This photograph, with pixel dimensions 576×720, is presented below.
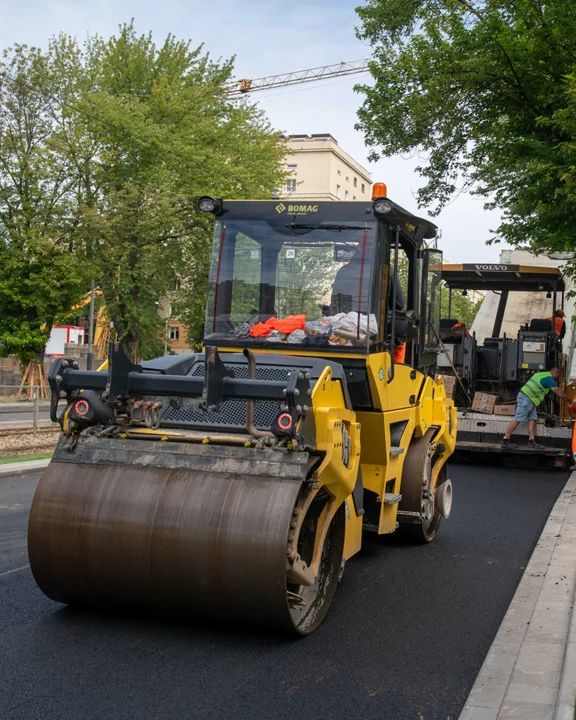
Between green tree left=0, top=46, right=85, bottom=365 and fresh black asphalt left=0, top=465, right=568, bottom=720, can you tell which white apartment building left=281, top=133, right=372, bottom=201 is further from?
fresh black asphalt left=0, top=465, right=568, bottom=720

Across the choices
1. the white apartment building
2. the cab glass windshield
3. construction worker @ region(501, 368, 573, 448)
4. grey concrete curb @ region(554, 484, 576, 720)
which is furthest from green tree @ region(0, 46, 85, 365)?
the white apartment building

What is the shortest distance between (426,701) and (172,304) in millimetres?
30418

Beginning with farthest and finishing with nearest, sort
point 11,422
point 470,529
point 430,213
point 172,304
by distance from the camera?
point 172,304, point 11,422, point 430,213, point 470,529

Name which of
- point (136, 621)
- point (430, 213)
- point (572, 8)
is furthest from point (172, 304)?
point (136, 621)

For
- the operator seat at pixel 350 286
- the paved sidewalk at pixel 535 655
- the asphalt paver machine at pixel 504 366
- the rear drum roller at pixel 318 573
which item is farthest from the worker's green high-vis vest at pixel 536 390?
the rear drum roller at pixel 318 573

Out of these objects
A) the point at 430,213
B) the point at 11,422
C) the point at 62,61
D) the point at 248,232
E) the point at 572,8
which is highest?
the point at 62,61

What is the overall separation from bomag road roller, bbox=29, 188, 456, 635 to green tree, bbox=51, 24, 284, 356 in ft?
73.2

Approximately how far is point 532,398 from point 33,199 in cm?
2131

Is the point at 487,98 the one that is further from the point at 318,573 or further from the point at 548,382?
the point at 318,573

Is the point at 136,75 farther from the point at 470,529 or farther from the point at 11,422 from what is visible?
the point at 470,529

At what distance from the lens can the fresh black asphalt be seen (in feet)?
13.6

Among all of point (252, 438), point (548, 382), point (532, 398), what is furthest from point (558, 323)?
point (252, 438)

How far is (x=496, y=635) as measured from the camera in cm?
534

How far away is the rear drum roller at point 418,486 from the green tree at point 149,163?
22.2 m
